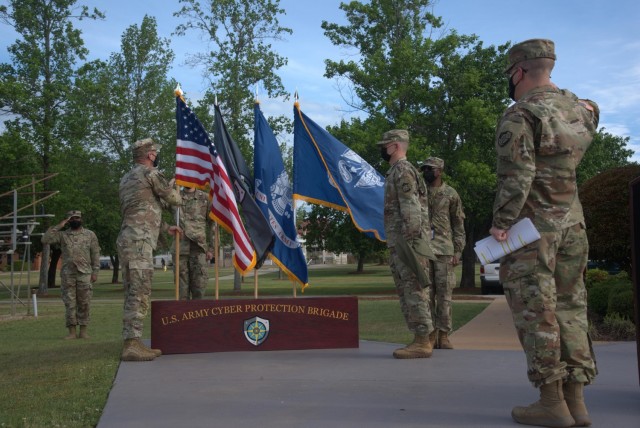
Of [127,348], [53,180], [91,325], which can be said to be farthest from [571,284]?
[53,180]

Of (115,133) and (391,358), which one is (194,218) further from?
(115,133)

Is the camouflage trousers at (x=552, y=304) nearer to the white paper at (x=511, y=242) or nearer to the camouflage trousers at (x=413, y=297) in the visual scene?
the white paper at (x=511, y=242)

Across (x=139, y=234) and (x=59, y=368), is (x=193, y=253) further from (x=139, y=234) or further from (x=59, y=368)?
(x=59, y=368)

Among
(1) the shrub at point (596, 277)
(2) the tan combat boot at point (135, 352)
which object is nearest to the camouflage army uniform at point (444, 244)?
(2) the tan combat boot at point (135, 352)

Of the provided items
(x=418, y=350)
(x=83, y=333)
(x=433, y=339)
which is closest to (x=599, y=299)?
(x=433, y=339)

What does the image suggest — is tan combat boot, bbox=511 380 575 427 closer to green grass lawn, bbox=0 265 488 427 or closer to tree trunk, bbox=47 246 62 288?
green grass lawn, bbox=0 265 488 427

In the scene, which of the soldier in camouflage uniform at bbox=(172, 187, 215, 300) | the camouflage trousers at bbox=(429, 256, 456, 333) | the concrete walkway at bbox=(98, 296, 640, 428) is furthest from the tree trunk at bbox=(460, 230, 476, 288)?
the concrete walkway at bbox=(98, 296, 640, 428)

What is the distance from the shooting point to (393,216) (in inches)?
291

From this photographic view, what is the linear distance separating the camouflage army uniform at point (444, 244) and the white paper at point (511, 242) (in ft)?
12.5

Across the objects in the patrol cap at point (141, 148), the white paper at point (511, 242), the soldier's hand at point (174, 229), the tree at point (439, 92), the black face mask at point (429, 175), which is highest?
the tree at point (439, 92)

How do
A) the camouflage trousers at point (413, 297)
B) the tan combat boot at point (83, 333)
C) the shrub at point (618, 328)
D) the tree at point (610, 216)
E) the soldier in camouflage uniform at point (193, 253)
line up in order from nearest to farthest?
the camouflage trousers at point (413, 297) → the shrub at point (618, 328) → the soldier in camouflage uniform at point (193, 253) → the tan combat boot at point (83, 333) → the tree at point (610, 216)

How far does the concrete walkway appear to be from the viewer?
15.1 feet

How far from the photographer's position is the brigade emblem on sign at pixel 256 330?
8.03 metres

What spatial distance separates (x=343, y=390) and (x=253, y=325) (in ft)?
8.52
